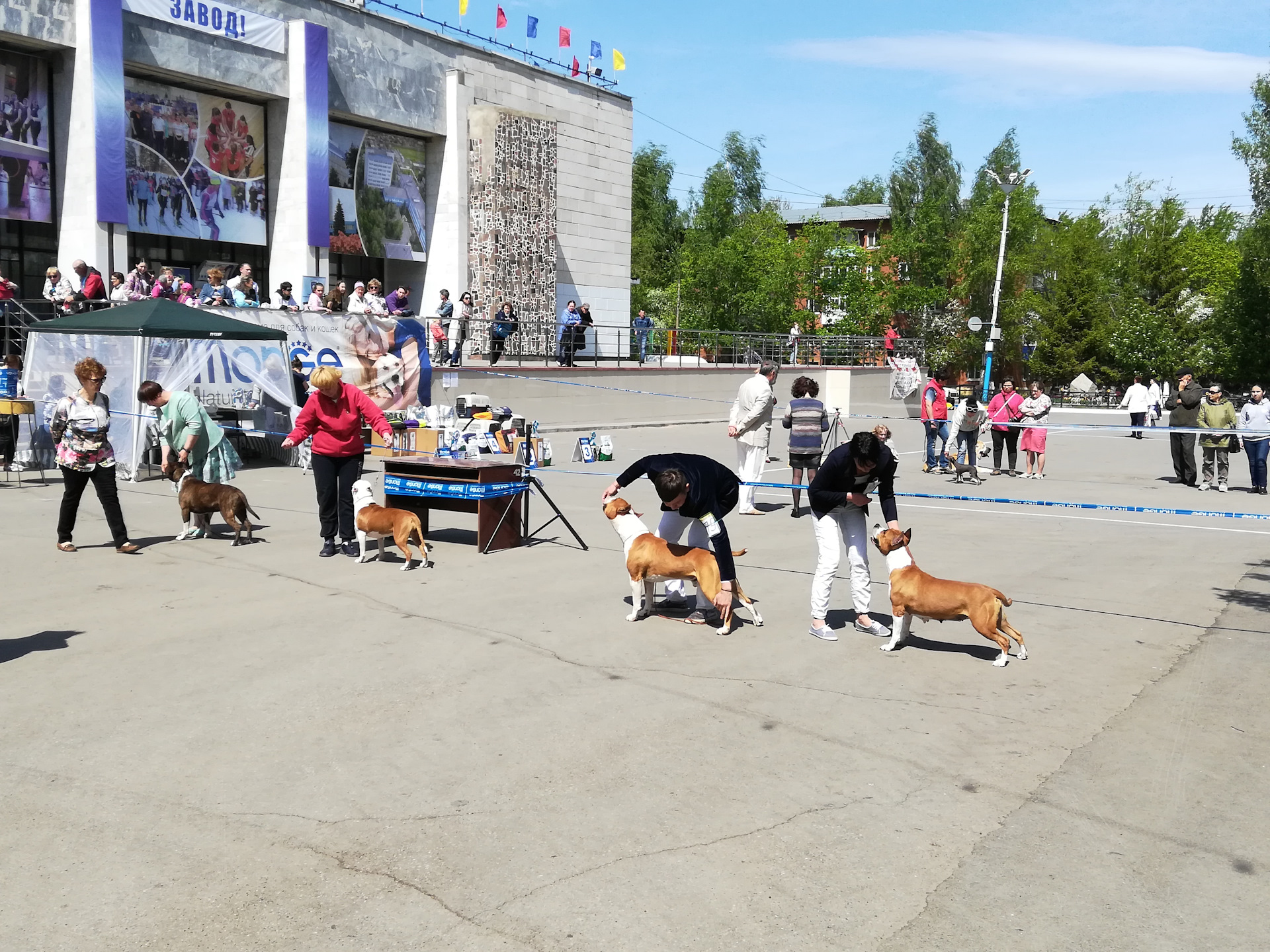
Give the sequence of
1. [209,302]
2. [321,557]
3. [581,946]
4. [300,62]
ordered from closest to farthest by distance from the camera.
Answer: [581,946] < [321,557] < [209,302] < [300,62]

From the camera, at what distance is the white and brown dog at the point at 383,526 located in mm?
10109

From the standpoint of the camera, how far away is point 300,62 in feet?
91.2

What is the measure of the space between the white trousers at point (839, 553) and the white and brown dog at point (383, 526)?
384 cm

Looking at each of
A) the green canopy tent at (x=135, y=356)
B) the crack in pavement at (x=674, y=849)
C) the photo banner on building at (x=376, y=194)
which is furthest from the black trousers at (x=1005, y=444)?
the photo banner on building at (x=376, y=194)

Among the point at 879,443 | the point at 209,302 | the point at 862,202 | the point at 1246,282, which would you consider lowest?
the point at 879,443

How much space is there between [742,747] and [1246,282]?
57.1 metres

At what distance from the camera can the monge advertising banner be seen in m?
19.7

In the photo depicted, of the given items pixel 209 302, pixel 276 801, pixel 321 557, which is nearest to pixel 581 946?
pixel 276 801

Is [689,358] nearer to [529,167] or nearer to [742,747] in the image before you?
[529,167]

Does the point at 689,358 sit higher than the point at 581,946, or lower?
higher

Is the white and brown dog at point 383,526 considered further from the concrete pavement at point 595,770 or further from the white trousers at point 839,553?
the white trousers at point 839,553

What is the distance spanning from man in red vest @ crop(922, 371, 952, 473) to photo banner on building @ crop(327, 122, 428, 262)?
17.3m

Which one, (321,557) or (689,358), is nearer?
(321,557)

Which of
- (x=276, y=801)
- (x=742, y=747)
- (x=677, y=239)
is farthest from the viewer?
(x=677, y=239)
